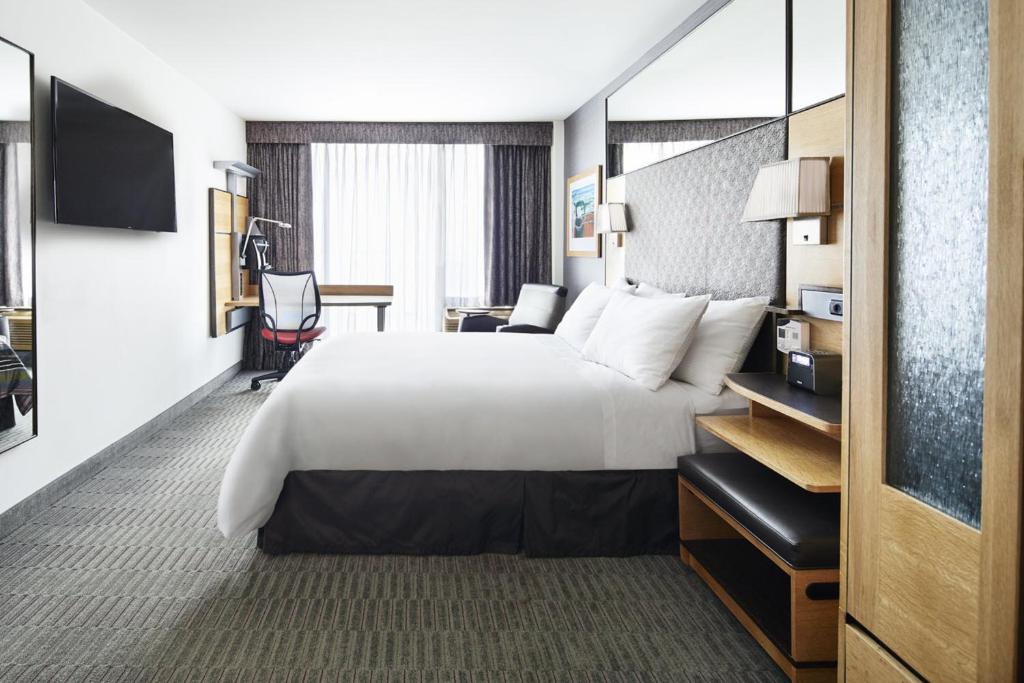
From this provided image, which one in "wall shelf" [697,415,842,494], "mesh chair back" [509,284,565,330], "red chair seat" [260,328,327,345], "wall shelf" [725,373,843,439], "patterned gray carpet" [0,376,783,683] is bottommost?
"patterned gray carpet" [0,376,783,683]

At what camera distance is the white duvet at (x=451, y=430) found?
271 centimetres

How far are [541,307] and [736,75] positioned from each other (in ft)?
9.10

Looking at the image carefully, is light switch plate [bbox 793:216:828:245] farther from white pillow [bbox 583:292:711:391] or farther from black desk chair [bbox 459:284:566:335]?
black desk chair [bbox 459:284:566:335]

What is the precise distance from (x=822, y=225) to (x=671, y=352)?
713 millimetres

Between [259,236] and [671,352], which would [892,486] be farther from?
[259,236]

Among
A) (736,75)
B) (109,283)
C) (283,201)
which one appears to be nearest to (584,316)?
(736,75)

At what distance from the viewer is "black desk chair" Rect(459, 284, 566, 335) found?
570cm

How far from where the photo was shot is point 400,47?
4.56 metres

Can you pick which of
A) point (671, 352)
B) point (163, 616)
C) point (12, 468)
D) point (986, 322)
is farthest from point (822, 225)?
point (12, 468)

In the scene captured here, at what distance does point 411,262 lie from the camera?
7.22 meters

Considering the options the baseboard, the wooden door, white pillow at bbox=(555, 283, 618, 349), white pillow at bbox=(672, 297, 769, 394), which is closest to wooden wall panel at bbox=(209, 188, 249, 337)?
the baseboard

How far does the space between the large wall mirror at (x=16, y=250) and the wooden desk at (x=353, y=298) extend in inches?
128

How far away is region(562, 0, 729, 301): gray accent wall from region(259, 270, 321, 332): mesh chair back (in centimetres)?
218

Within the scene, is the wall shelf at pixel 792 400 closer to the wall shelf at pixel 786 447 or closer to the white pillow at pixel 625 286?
the wall shelf at pixel 786 447
